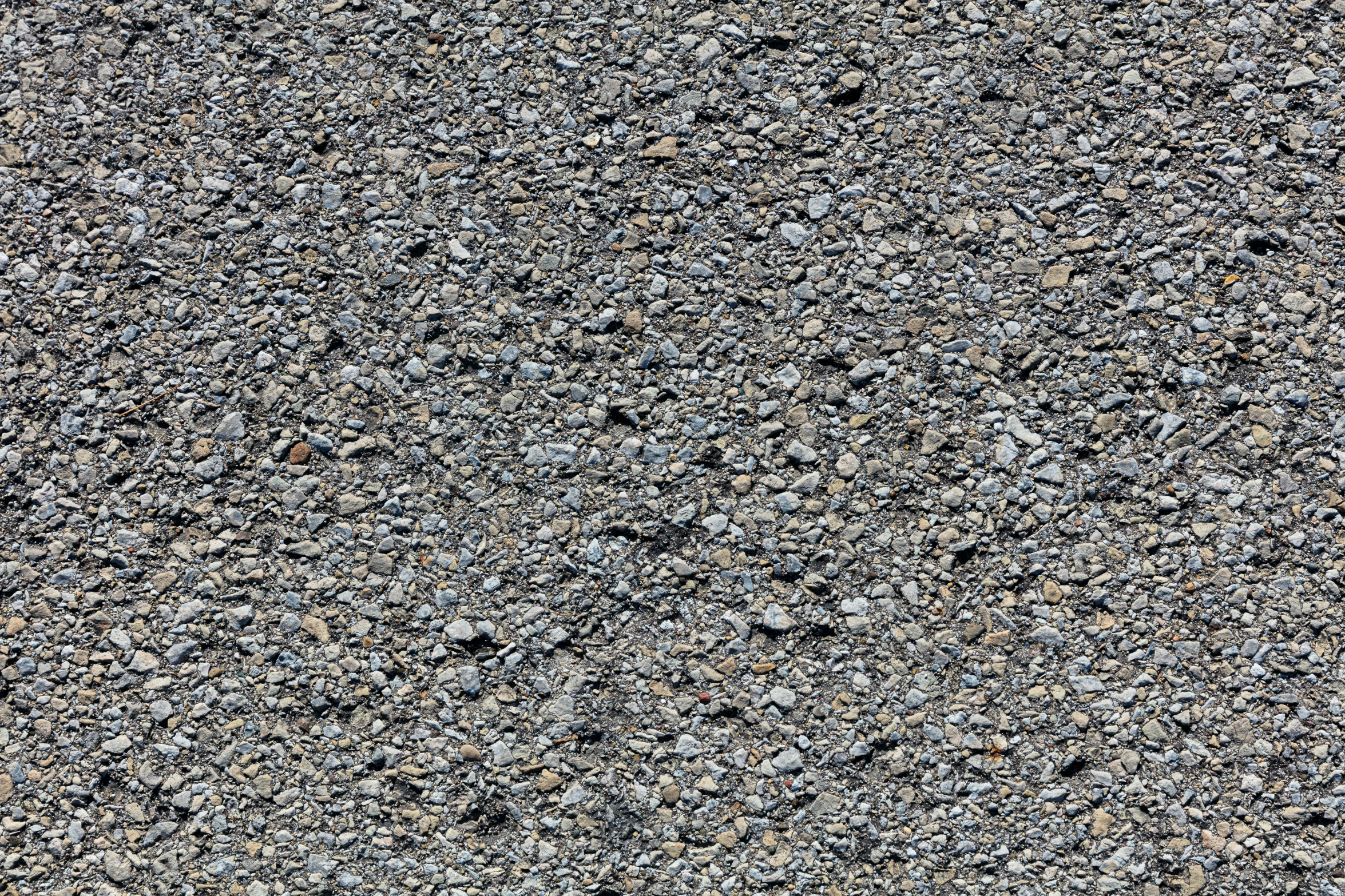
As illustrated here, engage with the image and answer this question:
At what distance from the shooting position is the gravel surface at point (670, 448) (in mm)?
3225

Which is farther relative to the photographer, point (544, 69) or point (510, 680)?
point (544, 69)

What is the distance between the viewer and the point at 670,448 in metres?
3.47

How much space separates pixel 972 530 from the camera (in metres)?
3.38

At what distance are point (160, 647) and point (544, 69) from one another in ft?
8.01

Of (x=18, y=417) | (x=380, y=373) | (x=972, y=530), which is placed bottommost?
Answer: (x=972, y=530)

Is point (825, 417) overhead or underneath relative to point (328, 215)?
underneath

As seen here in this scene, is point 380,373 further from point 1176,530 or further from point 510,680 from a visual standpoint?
point 1176,530

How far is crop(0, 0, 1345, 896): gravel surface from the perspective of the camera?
3225 mm

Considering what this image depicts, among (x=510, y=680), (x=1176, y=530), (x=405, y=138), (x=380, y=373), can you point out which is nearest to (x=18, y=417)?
(x=380, y=373)

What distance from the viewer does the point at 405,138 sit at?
12.3 ft

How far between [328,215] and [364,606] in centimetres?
142

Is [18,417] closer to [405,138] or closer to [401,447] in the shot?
[401,447]

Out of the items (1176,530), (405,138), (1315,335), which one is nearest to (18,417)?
(405,138)

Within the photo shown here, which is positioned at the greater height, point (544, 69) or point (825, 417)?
point (544, 69)
